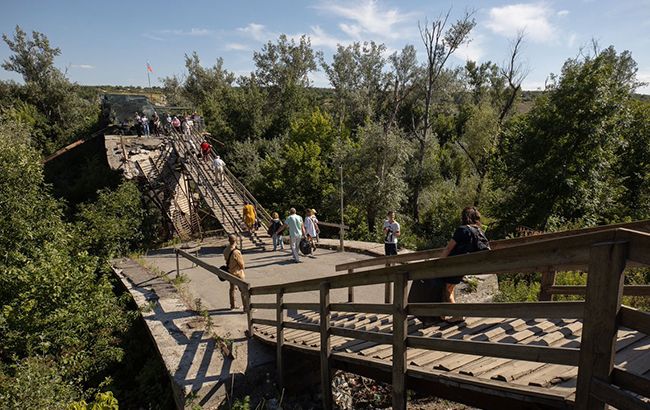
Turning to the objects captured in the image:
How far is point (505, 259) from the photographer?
2486mm

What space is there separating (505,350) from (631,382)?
0.78 metres

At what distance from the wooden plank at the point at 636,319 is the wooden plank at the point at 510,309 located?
226mm

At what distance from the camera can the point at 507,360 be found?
331 cm

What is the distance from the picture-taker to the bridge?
202cm

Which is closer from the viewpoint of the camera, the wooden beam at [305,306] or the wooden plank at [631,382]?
the wooden plank at [631,382]

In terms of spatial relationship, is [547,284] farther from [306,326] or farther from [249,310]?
[249,310]

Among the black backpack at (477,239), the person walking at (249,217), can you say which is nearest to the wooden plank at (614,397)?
the black backpack at (477,239)

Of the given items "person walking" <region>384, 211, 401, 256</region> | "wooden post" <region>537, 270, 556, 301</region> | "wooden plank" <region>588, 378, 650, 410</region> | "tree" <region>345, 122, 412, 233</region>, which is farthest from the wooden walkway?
"tree" <region>345, 122, 412, 233</region>

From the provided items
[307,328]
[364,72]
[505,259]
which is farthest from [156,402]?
[364,72]

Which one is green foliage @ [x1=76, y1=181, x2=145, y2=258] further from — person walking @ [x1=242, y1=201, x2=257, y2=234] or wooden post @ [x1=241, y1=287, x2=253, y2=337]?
wooden post @ [x1=241, y1=287, x2=253, y2=337]

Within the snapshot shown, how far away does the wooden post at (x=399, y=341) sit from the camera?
11.4ft

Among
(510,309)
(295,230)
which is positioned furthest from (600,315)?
(295,230)

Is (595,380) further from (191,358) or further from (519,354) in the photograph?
(191,358)

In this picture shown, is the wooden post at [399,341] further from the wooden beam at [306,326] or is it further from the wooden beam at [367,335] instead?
the wooden beam at [306,326]
